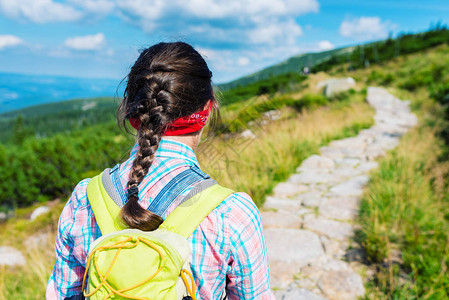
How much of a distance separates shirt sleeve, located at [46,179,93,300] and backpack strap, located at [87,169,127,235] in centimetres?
10

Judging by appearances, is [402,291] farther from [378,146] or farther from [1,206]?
[1,206]

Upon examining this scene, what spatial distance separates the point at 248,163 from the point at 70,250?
4.06 m

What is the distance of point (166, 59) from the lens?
3.37ft

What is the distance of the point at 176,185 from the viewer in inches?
37.8

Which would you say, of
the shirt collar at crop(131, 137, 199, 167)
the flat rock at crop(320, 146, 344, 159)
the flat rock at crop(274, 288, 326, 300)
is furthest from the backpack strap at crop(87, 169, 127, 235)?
the flat rock at crop(320, 146, 344, 159)

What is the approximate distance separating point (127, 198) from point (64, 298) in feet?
2.00

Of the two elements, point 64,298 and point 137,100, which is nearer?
point 137,100

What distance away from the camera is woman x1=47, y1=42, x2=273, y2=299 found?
3.05ft

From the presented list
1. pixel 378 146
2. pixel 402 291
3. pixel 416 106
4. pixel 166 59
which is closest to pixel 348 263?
pixel 402 291

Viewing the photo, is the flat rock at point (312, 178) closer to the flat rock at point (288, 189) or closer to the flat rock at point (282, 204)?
the flat rock at point (288, 189)

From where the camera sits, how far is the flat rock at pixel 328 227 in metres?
3.27

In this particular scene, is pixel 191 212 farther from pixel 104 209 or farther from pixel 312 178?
pixel 312 178

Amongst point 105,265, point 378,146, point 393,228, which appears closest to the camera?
point 105,265

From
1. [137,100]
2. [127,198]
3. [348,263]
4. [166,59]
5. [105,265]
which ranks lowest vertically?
[348,263]
